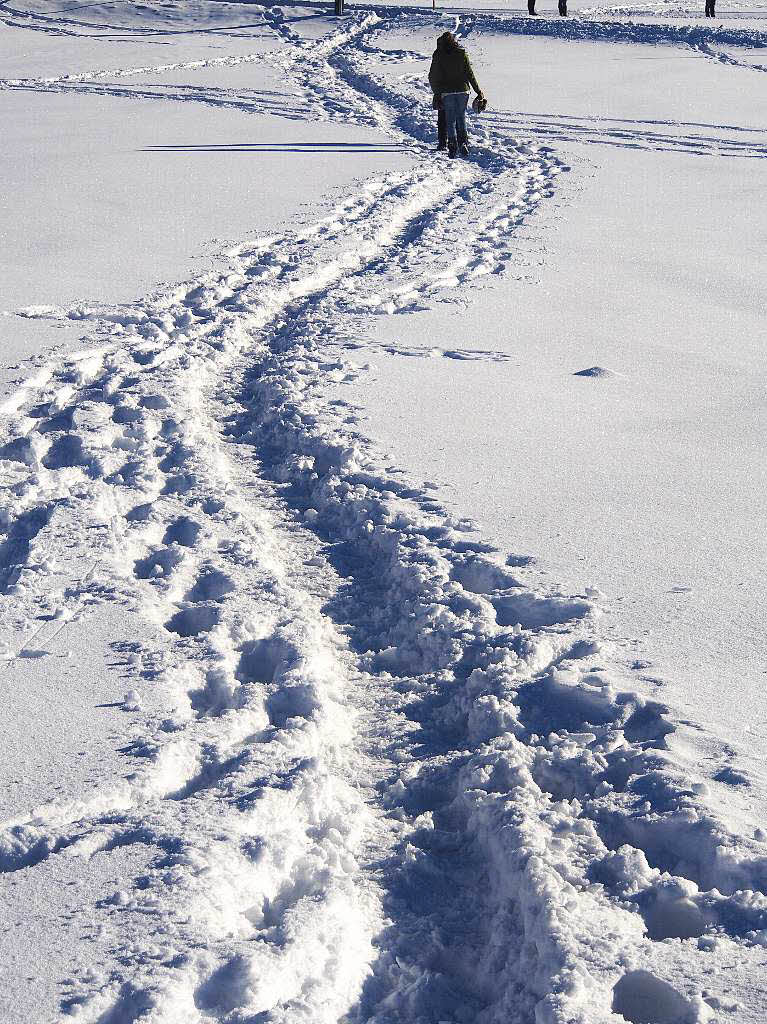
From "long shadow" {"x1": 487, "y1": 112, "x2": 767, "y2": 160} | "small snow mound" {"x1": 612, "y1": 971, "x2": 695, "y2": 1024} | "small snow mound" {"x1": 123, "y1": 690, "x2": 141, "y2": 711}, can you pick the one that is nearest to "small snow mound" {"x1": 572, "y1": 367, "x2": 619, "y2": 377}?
"small snow mound" {"x1": 123, "y1": 690, "x2": 141, "y2": 711}

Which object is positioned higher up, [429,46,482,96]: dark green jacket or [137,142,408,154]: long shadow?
[429,46,482,96]: dark green jacket

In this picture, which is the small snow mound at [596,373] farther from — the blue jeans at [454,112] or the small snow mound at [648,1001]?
the blue jeans at [454,112]

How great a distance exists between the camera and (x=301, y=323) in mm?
7227

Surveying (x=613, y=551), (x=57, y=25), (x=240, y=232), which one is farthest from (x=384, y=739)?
(x=57, y=25)

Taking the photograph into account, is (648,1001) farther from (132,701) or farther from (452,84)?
(452,84)

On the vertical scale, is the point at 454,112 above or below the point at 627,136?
above

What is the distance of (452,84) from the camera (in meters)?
13.0

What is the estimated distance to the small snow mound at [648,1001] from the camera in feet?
7.81

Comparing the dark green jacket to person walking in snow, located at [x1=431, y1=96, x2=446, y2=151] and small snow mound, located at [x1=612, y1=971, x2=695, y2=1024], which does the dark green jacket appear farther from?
small snow mound, located at [x1=612, y1=971, x2=695, y2=1024]

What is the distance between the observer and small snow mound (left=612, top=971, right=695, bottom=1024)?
238 centimetres

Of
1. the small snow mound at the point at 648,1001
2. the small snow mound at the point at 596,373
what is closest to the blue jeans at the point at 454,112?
the small snow mound at the point at 596,373

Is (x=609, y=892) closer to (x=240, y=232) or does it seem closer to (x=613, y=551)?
(x=613, y=551)

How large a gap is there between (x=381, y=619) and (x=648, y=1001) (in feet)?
6.06

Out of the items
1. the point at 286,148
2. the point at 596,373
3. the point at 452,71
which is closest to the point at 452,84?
the point at 452,71
